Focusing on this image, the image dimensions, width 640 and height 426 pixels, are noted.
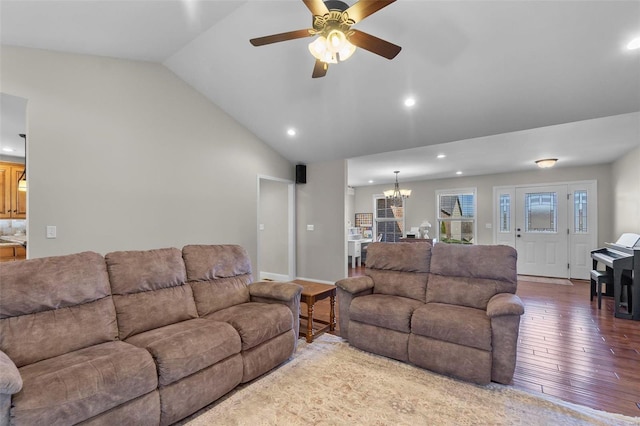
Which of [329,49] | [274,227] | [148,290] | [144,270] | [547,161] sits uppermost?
[329,49]

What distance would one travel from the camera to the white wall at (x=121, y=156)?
2.88 m

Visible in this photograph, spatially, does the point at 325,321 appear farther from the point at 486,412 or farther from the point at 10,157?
the point at 10,157

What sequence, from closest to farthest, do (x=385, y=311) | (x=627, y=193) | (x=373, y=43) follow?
(x=373, y=43)
(x=385, y=311)
(x=627, y=193)

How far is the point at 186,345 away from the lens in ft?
6.20

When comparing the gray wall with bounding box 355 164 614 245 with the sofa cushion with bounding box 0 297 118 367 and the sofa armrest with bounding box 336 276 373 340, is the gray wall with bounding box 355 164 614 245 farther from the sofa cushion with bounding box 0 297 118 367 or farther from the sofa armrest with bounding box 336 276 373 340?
the sofa cushion with bounding box 0 297 118 367

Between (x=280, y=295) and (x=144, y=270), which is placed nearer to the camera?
(x=144, y=270)

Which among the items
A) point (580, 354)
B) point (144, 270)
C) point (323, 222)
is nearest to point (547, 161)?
point (580, 354)

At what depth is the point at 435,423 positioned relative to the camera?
72.6 inches

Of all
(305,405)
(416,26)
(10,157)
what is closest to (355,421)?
(305,405)

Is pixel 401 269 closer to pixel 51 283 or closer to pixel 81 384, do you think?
pixel 81 384

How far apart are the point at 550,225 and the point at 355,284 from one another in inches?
234

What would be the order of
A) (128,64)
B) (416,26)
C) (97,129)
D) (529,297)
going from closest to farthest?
(416,26) → (97,129) → (128,64) → (529,297)

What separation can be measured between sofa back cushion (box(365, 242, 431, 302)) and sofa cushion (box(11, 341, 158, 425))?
223cm

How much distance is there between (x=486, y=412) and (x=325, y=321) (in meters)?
2.00
